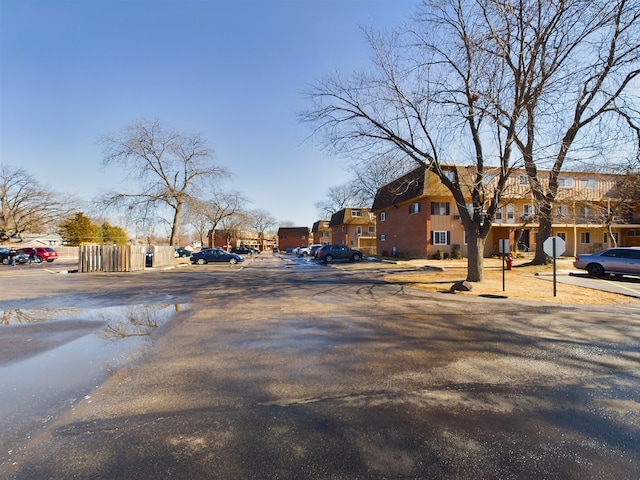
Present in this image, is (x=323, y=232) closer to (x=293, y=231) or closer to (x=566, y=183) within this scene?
(x=293, y=231)

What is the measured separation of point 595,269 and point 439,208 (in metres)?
13.9

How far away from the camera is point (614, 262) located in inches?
633

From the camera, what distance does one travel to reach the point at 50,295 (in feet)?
38.8

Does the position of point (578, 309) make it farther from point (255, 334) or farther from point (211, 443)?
point (211, 443)

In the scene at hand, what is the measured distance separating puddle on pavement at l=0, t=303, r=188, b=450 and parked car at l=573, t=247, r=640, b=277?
758 inches

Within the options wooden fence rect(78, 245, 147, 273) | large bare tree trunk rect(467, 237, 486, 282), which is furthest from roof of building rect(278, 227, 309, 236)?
large bare tree trunk rect(467, 237, 486, 282)

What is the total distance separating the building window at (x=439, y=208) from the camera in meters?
29.3

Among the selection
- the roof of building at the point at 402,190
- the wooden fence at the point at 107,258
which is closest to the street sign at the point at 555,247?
the roof of building at the point at 402,190

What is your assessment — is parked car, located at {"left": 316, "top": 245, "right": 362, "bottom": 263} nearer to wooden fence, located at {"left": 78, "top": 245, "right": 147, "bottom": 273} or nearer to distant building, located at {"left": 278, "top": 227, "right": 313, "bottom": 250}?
wooden fence, located at {"left": 78, "top": 245, "right": 147, "bottom": 273}

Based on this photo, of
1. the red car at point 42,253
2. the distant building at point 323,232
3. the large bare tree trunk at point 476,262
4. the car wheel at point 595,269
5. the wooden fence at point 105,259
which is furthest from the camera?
the distant building at point 323,232

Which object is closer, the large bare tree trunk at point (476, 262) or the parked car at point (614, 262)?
the large bare tree trunk at point (476, 262)

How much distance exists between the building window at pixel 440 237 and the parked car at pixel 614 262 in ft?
40.3

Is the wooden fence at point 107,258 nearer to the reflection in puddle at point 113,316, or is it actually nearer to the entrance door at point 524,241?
the reflection in puddle at point 113,316

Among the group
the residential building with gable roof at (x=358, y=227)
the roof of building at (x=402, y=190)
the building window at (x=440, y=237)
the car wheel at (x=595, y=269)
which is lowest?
the car wheel at (x=595, y=269)
